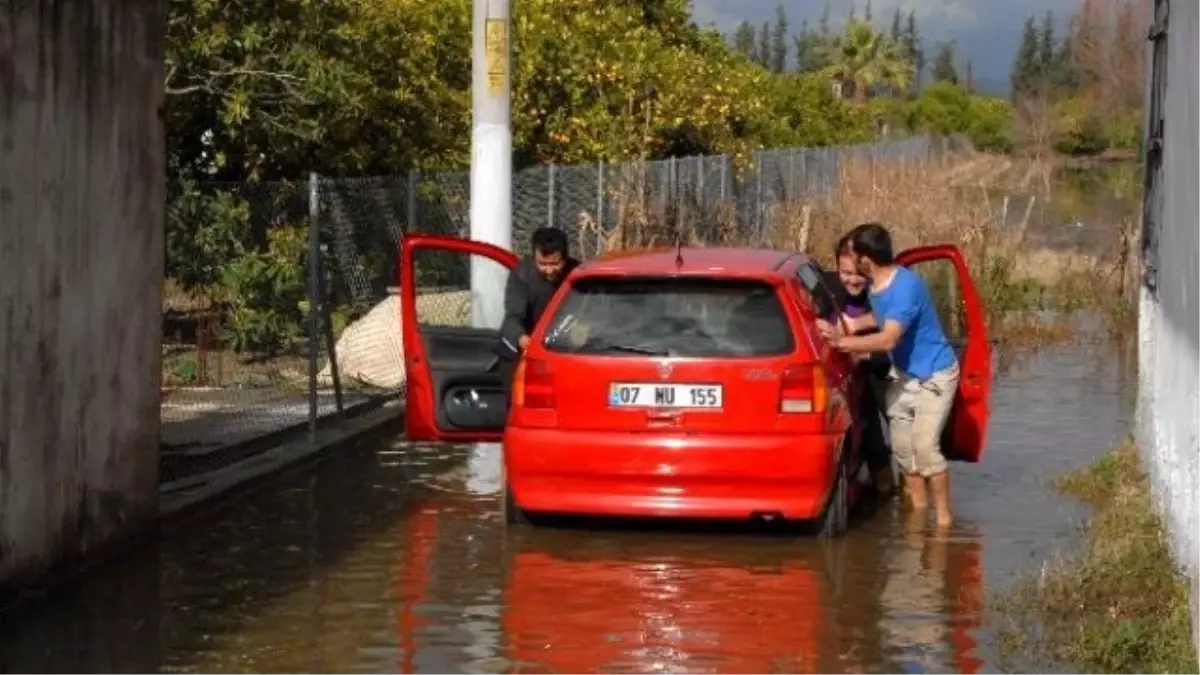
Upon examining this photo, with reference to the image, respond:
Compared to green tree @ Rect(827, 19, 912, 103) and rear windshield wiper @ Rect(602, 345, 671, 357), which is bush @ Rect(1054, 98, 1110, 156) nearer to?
green tree @ Rect(827, 19, 912, 103)

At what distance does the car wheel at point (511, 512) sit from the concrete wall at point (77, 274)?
1742 millimetres

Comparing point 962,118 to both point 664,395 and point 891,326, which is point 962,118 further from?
point 664,395

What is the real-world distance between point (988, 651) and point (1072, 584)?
75 cm

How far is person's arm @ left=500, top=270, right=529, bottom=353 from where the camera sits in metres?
12.4

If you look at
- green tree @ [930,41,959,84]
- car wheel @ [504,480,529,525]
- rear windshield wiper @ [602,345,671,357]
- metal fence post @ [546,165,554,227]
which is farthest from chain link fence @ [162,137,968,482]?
green tree @ [930,41,959,84]

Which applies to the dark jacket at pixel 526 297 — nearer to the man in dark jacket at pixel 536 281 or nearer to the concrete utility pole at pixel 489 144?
the man in dark jacket at pixel 536 281

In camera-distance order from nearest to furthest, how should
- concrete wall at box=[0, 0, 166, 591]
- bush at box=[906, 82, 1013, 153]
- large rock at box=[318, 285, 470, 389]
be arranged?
1. concrete wall at box=[0, 0, 166, 591]
2. large rock at box=[318, 285, 470, 389]
3. bush at box=[906, 82, 1013, 153]

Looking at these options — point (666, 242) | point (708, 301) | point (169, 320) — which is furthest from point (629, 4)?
point (708, 301)

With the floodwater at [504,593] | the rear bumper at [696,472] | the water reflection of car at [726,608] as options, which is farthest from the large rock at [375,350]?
the rear bumper at [696,472]

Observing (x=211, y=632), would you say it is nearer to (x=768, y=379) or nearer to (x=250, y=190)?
(x=768, y=379)

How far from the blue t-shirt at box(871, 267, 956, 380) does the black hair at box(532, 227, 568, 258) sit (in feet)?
6.13

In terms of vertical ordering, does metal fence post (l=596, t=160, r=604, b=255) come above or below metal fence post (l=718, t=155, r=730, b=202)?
below

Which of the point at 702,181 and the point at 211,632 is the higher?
the point at 702,181

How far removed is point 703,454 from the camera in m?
10.9
